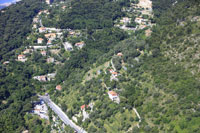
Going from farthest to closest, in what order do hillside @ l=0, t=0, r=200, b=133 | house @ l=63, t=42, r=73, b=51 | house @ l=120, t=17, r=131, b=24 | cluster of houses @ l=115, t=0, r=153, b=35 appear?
house @ l=120, t=17, r=131, b=24 < cluster of houses @ l=115, t=0, r=153, b=35 < house @ l=63, t=42, r=73, b=51 < hillside @ l=0, t=0, r=200, b=133

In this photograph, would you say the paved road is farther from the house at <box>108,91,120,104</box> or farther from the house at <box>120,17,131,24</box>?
the house at <box>120,17,131,24</box>

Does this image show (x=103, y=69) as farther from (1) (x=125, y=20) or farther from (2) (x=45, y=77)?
(1) (x=125, y=20)

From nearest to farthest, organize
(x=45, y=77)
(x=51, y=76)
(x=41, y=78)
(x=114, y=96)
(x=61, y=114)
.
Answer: (x=114, y=96) → (x=61, y=114) → (x=41, y=78) → (x=45, y=77) → (x=51, y=76)

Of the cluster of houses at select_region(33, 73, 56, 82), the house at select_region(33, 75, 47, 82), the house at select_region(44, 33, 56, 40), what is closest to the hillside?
the house at select_region(44, 33, 56, 40)

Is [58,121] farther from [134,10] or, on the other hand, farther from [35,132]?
[134,10]

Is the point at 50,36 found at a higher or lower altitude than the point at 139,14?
lower

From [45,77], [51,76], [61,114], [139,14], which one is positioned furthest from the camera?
[139,14]

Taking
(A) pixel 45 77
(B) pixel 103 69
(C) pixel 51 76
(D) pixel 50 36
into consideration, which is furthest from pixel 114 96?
(D) pixel 50 36
